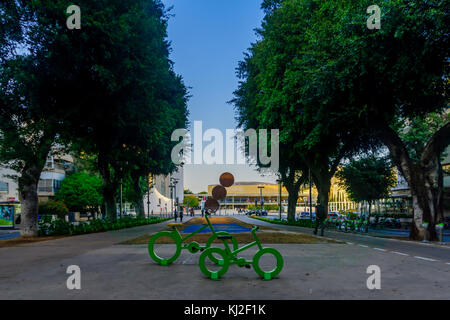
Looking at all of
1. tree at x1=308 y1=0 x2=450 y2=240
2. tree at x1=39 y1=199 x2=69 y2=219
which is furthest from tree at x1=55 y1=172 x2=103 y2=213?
tree at x1=308 y1=0 x2=450 y2=240

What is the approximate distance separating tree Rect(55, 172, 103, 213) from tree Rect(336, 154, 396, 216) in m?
37.8

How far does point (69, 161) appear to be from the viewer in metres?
73.9

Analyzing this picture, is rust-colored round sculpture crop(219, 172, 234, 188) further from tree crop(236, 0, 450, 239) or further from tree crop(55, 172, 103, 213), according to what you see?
tree crop(55, 172, 103, 213)

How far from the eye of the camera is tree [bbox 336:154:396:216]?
3753cm

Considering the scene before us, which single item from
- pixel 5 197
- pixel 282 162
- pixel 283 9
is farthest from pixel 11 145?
pixel 5 197

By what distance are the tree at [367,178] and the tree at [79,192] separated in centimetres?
3777

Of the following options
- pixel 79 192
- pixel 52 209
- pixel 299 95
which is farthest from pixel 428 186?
pixel 79 192

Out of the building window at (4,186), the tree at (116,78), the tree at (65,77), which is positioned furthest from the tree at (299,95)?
the building window at (4,186)

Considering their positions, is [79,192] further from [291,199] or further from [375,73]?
[375,73]

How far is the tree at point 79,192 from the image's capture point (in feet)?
205

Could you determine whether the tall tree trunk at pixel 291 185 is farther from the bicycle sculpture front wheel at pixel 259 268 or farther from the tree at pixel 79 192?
the bicycle sculpture front wheel at pixel 259 268

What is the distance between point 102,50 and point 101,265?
11720 millimetres

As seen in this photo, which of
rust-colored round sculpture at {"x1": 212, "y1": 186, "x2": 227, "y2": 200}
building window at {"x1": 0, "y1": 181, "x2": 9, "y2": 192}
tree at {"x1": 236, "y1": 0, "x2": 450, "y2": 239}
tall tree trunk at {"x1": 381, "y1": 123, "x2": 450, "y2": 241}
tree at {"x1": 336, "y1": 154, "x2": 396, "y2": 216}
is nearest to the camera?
rust-colored round sculpture at {"x1": 212, "y1": 186, "x2": 227, "y2": 200}

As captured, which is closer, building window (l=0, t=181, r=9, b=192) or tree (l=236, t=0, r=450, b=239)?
tree (l=236, t=0, r=450, b=239)
